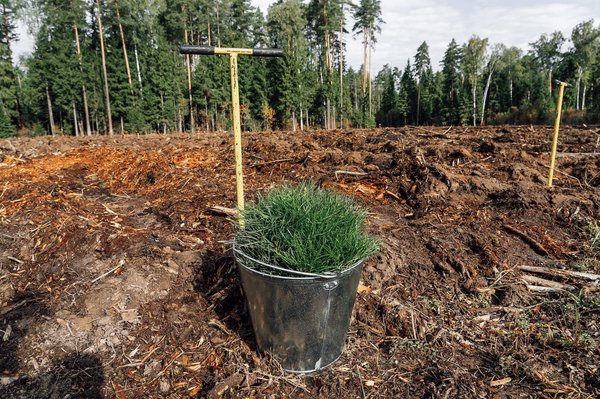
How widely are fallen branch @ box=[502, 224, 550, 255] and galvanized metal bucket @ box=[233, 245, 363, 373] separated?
217 centimetres

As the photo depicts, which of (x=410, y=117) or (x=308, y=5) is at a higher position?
(x=308, y=5)

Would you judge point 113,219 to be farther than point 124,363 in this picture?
Yes

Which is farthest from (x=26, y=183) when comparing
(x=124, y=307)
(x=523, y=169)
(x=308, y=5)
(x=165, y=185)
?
(x=308, y=5)

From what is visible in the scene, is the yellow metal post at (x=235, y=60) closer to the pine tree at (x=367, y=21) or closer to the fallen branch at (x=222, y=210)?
the fallen branch at (x=222, y=210)

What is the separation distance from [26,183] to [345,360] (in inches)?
173

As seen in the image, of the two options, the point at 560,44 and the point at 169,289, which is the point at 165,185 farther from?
the point at 560,44

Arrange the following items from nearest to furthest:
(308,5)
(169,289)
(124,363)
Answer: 1. (124,363)
2. (169,289)
3. (308,5)

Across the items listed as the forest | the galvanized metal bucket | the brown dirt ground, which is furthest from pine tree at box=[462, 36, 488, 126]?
the galvanized metal bucket

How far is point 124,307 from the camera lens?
237 centimetres

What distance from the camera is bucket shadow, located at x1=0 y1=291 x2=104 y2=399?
1885 millimetres

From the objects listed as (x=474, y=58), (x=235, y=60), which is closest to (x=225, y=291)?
(x=235, y=60)

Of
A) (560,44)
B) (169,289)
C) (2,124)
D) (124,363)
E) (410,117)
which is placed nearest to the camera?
(124,363)

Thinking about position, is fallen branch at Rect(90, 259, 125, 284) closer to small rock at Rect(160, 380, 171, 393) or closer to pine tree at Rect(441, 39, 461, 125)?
small rock at Rect(160, 380, 171, 393)

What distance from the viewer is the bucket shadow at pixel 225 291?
7.78 ft
